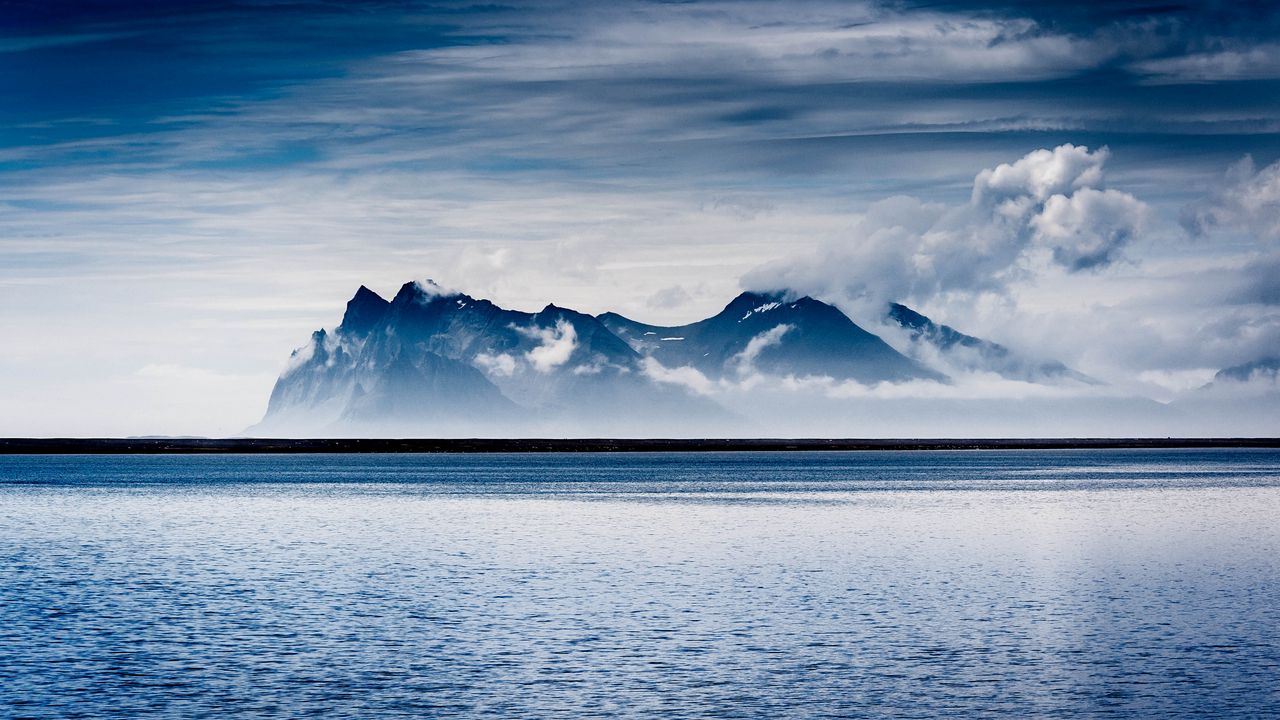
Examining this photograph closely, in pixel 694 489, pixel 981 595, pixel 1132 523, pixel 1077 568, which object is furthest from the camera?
pixel 694 489

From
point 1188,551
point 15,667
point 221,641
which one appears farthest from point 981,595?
point 15,667

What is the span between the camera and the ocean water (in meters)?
29.7

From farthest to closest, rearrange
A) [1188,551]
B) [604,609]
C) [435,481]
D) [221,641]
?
[435,481] < [1188,551] < [604,609] < [221,641]

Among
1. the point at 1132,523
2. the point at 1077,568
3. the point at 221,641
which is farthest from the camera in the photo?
the point at 1132,523

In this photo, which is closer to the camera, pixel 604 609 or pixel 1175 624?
pixel 1175 624

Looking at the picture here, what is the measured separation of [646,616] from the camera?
41.4 m

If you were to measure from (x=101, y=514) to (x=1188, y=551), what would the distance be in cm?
A: 7098

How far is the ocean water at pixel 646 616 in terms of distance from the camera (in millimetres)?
29688

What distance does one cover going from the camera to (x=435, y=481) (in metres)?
166

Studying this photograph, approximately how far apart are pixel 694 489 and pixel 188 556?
2986 inches

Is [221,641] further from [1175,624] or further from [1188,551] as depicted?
[1188,551]

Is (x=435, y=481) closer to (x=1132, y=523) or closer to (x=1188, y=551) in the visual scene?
(x=1132, y=523)

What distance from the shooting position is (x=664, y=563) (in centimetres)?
5753

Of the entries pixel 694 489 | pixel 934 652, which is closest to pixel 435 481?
pixel 694 489
